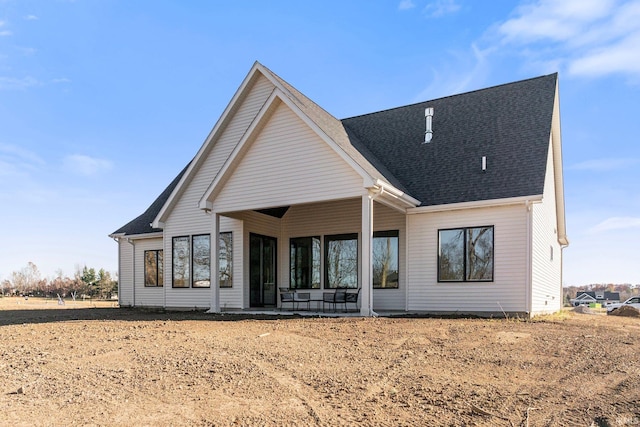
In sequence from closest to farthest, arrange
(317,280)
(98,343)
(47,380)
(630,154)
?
(47,380), (98,343), (317,280), (630,154)

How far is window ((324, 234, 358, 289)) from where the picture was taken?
13.8 meters

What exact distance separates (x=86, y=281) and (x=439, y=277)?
45.9 metres

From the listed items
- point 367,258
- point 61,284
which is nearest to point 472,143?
point 367,258

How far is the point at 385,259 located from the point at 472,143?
4.53 meters

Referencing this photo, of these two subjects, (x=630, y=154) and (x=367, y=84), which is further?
(x=630, y=154)

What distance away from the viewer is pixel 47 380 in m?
4.91

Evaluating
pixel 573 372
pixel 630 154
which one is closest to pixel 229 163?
pixel 573 372

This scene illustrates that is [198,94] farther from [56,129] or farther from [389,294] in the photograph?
[389,294]

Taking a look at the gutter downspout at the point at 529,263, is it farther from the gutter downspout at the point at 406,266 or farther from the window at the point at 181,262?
the window at the point at 181,262

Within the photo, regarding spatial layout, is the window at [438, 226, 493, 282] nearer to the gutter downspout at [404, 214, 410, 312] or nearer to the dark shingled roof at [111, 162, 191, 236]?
the gutter downspout at [404, 214, 410, 312]

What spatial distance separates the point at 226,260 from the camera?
14.1m

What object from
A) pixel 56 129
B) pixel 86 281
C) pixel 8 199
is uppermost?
pixel 56 129

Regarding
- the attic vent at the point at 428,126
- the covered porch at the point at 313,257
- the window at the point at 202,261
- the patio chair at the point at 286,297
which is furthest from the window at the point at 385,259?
the window at the point at 202,261

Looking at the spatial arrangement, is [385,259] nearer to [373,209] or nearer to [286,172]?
[373,209]
